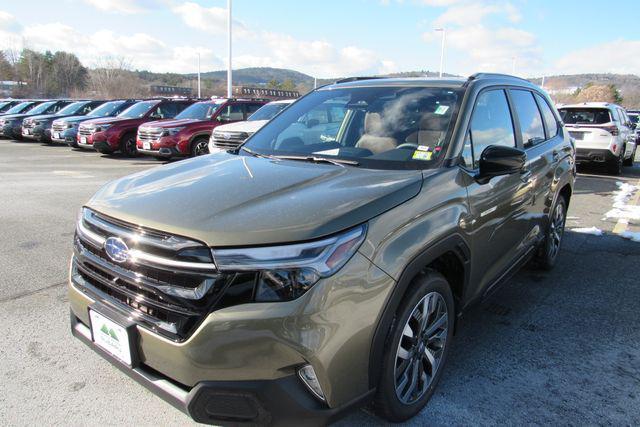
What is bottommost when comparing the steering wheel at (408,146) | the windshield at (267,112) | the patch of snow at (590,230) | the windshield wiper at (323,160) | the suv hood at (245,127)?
the patch of snow at (590,230)

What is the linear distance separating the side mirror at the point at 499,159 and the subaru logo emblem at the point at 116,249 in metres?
2.03

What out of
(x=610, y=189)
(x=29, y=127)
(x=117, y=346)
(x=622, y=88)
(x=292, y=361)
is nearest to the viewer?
(x=292, y=361)

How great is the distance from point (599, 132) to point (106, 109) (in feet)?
50.4

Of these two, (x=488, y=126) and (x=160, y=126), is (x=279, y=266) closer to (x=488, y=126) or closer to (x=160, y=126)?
(x=488, y=126)

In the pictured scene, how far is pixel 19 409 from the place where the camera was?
8.21 ft

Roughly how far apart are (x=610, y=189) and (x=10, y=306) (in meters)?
10.6

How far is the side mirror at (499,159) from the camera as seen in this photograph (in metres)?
2.78

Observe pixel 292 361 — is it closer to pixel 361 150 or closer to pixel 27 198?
pixel 361 150

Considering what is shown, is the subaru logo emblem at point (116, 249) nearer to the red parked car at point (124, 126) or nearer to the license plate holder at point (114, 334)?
the license plate holder at point (114, 334)

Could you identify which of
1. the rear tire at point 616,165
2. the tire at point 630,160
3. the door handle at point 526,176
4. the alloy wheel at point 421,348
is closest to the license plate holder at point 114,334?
the alloy wheel at point 421,348

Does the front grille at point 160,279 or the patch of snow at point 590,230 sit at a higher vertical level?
the front grille at point 160,279

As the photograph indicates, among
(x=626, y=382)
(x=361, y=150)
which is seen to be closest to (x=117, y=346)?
(x=361, y=150)

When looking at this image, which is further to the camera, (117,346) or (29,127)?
(29,127)

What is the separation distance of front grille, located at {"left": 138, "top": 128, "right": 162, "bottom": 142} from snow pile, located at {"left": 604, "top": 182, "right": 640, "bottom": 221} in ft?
33.7
